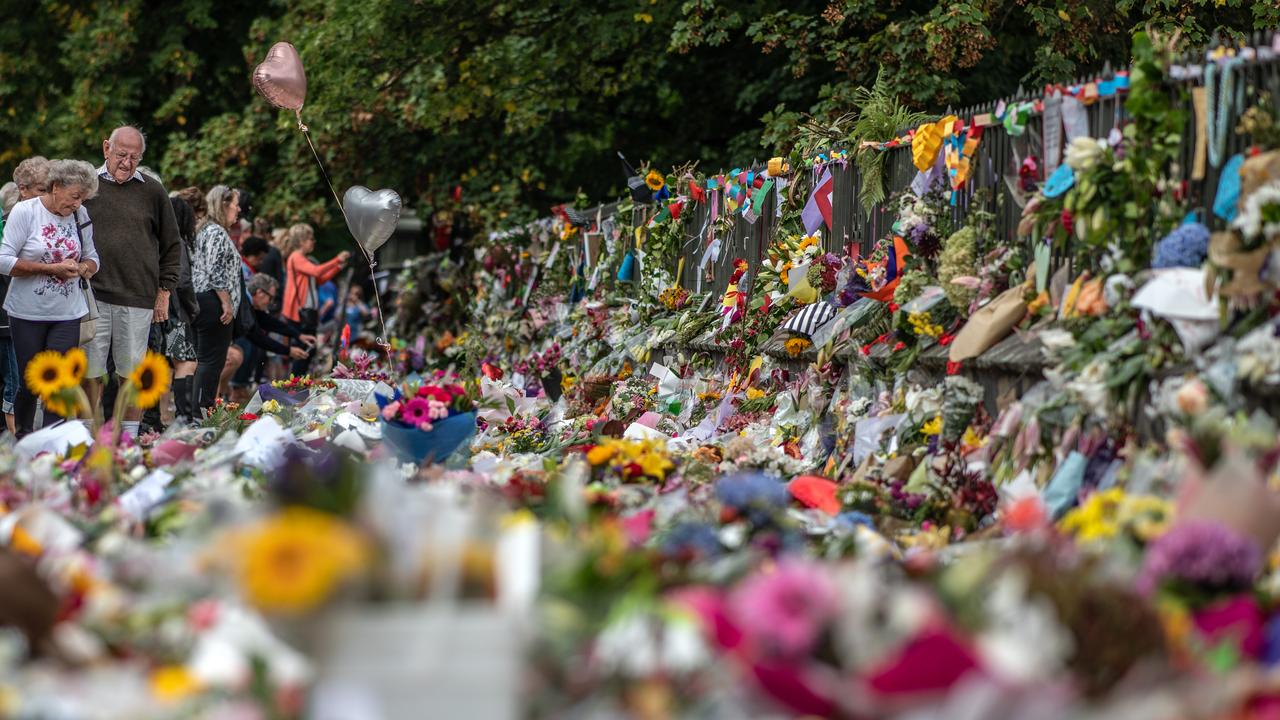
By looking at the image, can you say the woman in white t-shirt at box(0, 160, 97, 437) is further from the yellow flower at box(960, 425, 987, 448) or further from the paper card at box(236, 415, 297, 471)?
the yellow flower at box(960, 425, 987, 448)

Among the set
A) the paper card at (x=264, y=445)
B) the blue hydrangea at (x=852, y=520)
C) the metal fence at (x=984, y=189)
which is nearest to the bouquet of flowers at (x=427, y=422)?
the paper card at (x=264, y=445)

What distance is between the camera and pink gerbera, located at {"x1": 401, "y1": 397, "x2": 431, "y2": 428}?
261 inches

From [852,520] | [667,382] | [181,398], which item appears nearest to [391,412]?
[852,520]

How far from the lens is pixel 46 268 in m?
8.27

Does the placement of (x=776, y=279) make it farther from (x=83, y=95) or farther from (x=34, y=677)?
(x=83, y=95)

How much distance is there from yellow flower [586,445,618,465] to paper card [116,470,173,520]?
1390 mm

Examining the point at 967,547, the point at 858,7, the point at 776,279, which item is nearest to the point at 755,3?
the point at 858,7

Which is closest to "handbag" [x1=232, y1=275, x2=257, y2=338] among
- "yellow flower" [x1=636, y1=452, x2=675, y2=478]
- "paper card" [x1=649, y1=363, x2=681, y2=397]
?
"paper card" [x1=649, y1=363, x2=681, y2=397]

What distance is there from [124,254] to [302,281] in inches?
254

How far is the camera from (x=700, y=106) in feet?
58.6

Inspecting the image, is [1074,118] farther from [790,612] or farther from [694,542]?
[790,612]

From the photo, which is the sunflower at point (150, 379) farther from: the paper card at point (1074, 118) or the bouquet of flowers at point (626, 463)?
the paper card at point (1074, 118)

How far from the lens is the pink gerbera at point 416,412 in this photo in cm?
663

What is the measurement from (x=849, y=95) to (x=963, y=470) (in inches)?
301
